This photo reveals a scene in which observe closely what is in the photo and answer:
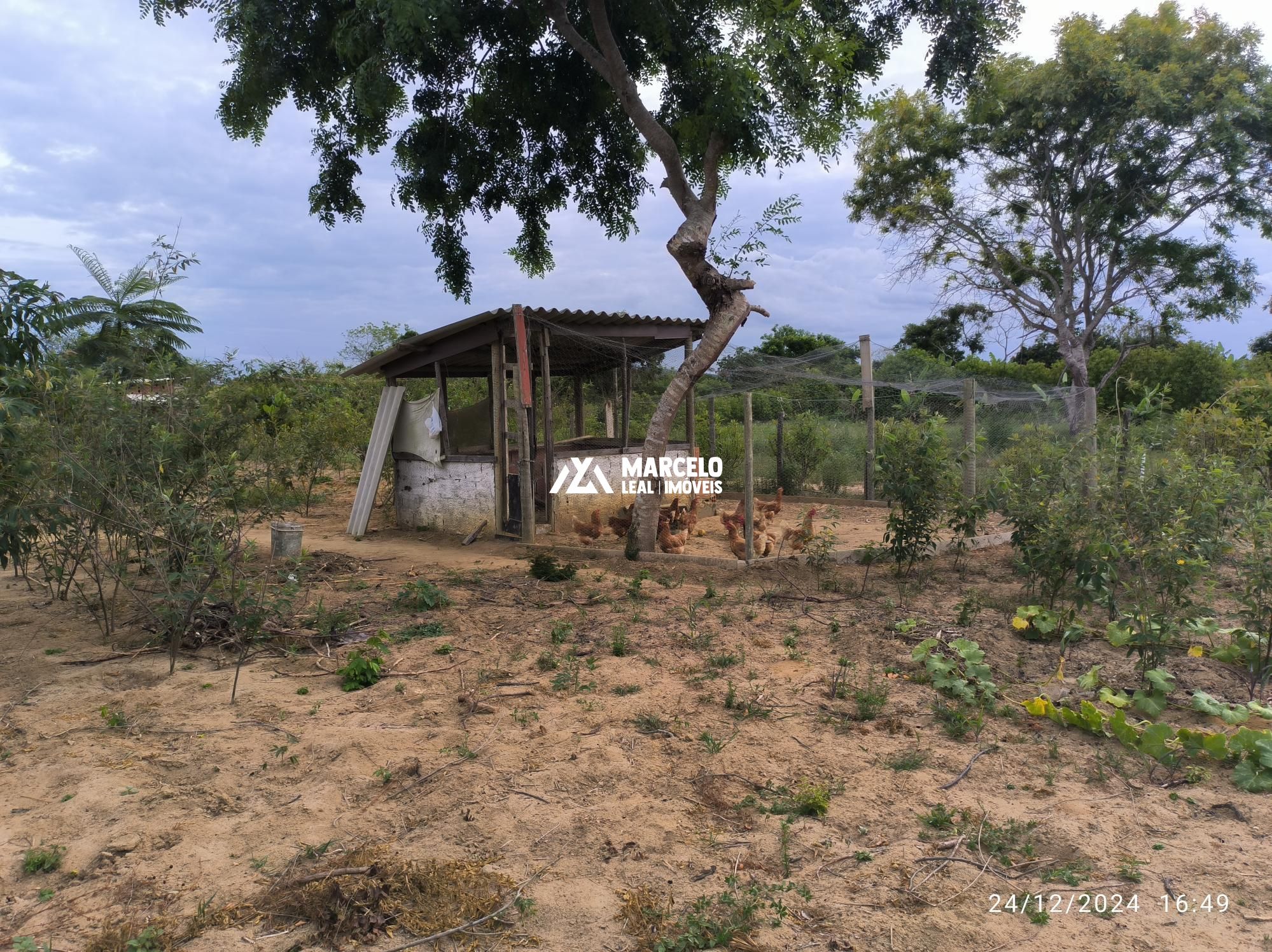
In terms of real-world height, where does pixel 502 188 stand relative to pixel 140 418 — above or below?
above

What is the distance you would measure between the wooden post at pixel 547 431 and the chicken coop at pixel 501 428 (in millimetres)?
17

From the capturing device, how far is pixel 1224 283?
54.9 ft

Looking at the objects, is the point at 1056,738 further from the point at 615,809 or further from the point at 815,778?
the point at 615,809

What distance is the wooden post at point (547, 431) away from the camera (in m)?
9.61

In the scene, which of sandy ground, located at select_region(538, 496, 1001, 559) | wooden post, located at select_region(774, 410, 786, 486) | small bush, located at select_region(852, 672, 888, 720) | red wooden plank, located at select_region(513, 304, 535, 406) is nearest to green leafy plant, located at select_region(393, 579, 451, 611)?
sandy ground, located at select_region(538, 496, 1001, 559)

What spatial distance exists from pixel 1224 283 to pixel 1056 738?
17090mm

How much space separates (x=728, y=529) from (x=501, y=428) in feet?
9.77

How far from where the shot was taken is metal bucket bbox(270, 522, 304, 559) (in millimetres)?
8359

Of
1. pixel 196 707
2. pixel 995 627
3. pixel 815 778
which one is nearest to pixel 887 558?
pixel 995 627

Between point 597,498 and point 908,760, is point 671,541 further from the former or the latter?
point 908,760

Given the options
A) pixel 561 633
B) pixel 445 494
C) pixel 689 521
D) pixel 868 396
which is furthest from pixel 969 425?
pixel 445 494

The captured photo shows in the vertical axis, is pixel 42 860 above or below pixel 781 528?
below
